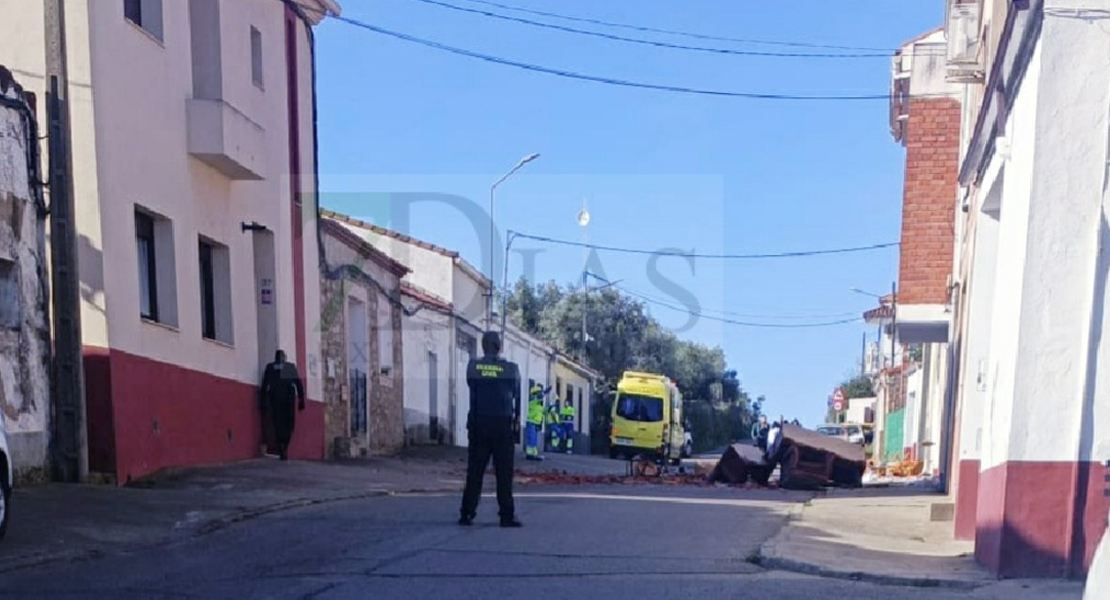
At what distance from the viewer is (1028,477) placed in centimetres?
812

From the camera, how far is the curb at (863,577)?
26.5 ft

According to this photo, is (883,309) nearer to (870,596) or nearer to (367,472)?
(367,472)

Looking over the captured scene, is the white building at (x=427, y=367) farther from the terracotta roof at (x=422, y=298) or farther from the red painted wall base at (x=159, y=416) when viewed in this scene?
the red painted wall base at (x=159, y=416)

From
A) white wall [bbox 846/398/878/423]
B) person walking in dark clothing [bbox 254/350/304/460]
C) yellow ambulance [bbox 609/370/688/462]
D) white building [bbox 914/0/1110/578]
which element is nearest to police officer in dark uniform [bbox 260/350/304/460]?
person walking in dark clothing [bbox 254/350/304/460]

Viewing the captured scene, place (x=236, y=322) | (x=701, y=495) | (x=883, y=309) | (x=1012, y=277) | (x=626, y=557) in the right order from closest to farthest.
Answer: (x=1012, y=277), (x=626, y=557), (x=701, y=495), (x=236, y=322), (x=883, y=309)

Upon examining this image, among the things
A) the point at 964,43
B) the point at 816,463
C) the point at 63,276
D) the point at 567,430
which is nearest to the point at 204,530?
the point at 63,276

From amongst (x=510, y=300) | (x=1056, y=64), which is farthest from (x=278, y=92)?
(x=510, y=300)

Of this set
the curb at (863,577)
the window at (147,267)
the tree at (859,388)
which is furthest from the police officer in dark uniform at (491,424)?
the tree at (859,388)

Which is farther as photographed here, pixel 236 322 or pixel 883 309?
pixel 883 309

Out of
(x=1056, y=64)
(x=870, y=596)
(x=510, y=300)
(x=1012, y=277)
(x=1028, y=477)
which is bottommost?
(x=510, y=300)

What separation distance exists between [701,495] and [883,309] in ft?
65.4

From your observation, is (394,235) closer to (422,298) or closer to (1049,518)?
(422,298)

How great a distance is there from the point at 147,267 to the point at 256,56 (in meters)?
4.93

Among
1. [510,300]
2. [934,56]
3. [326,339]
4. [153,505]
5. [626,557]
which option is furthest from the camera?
[510,300]
